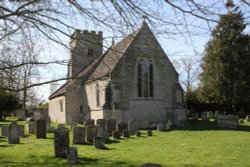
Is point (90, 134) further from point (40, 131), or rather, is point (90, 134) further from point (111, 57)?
point (111, 57)

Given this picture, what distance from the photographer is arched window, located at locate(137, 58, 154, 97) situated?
31688 millimetres

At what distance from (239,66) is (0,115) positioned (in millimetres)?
26589

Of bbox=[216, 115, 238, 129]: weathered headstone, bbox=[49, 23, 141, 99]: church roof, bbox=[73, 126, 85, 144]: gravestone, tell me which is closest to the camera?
bbox=[49, 23, 141, 99]: church roof

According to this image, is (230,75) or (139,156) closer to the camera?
(139,156)

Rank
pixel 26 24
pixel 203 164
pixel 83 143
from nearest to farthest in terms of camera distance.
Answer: pixel 26 24, pixel 203 164, pixel 83 143

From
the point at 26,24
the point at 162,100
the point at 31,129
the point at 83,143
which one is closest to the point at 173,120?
the point at 162,100

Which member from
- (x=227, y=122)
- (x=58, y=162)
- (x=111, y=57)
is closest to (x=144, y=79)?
(x=227, y=122)

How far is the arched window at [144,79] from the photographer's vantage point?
3169 cm

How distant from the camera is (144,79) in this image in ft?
104

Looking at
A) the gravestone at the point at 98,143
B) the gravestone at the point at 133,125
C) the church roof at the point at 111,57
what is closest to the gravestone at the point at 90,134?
the gravestone at the point at 98,143

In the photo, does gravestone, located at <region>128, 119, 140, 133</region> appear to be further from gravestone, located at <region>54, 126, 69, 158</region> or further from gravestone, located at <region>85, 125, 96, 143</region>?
gravestone, located at <region>54, 126, 69, 158</region>

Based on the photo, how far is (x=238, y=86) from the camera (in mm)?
41812

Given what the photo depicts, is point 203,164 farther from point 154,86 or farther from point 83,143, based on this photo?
point 154,86

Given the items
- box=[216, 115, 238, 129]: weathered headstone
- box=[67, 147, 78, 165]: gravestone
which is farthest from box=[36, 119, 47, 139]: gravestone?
box=[216, 115, 238, 129]: weathered headstone
